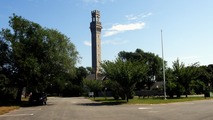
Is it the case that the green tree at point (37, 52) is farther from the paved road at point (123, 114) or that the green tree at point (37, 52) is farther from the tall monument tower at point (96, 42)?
the tall monument tower at point (96, 42)

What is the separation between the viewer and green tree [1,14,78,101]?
128 feet

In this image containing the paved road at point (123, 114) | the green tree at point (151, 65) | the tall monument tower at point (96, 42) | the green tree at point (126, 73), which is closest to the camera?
the paved road at point (123, 114)

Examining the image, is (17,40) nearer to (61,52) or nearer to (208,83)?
(61,52)

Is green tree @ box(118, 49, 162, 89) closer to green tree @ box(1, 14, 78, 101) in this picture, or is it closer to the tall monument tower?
the tall monument tower

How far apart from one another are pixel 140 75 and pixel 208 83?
51724mm

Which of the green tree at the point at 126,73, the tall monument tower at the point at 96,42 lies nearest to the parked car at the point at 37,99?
the green tree at the point at 126,73

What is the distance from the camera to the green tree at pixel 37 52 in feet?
128

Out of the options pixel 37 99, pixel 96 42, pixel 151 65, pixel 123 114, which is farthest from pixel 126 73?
pixel 96 42

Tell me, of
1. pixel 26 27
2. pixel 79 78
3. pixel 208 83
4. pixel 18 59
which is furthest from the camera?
pixel 79 78

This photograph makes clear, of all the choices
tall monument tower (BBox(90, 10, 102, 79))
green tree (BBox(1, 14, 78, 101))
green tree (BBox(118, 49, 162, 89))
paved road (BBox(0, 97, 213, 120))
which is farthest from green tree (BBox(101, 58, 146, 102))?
tall monument tower (BBox(90, 10, 102, 79))

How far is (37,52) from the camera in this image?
40531mm

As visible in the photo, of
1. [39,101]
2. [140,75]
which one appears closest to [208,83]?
[140,75]

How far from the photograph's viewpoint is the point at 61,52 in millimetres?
41969

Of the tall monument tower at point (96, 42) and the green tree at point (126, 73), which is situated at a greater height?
the tall monument tower at point (96, 42)
